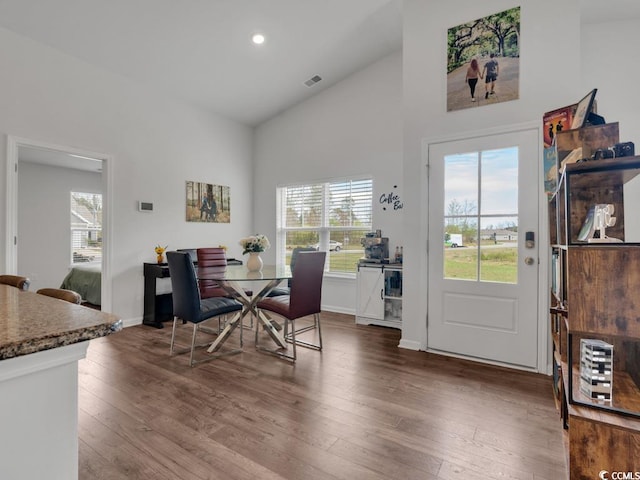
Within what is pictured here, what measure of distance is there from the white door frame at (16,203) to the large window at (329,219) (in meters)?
2.53

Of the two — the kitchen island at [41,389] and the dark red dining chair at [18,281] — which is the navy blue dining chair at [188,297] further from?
the kitchen island at [41,389]

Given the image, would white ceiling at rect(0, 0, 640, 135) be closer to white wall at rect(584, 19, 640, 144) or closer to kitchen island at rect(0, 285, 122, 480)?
white wall at rect(584, 19, 640, 144)

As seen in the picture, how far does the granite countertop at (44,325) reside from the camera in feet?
Answer: 2.09

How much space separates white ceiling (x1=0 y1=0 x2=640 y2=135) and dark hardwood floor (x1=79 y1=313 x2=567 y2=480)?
3.26 metres

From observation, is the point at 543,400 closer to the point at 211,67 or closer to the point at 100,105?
the point at 211,67

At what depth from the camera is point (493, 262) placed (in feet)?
9.83

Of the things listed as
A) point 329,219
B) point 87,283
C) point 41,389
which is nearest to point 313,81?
point 329,219

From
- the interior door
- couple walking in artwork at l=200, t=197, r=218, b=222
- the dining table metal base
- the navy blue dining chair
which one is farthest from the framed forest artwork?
the interior door

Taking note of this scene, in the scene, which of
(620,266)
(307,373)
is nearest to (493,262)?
(620,266)

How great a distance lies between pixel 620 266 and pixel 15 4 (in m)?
4.82

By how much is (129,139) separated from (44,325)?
4199 mm

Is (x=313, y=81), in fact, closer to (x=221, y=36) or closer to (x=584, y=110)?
(x=221, y=36)

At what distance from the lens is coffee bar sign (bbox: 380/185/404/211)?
14.4 feet

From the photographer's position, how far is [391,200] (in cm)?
447
